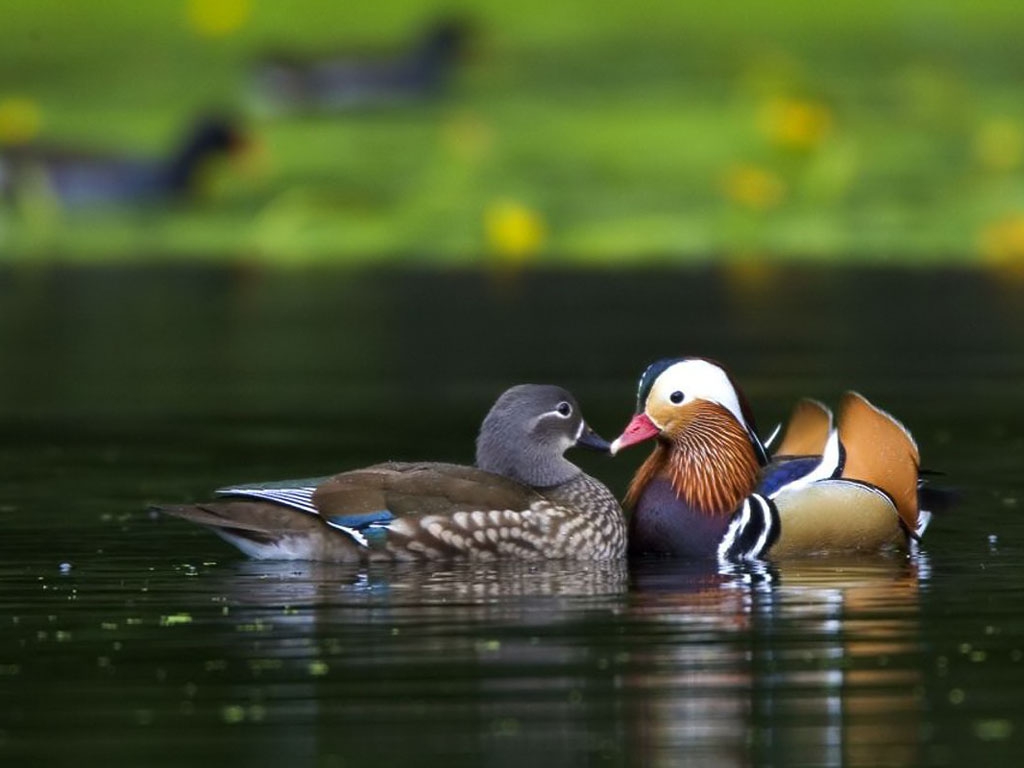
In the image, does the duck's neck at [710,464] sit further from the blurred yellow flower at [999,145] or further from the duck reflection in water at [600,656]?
the blurred yellow flower at [999,145]

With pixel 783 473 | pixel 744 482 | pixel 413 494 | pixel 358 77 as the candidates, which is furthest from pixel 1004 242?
pixel 413 494

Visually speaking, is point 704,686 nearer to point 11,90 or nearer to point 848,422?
point 848,422

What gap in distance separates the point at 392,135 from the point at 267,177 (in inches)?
121

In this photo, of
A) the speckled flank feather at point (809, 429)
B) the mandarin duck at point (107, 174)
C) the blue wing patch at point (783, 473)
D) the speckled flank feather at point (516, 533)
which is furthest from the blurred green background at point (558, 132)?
the speckled flank feather at point (516, 533)

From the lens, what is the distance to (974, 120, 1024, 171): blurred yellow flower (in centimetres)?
4562

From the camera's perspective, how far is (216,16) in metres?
53.9

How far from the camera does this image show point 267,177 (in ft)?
147

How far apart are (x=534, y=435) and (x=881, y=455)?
1680mm

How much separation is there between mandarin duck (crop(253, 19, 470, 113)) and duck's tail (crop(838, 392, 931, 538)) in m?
34.6

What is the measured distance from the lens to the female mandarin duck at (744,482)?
1402 centimetres

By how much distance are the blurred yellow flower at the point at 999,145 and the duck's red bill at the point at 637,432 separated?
3161 cm

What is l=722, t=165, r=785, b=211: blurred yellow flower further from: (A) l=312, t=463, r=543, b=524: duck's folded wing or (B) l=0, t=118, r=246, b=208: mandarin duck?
(A) l=312, t=463, r=543, b=524: duck's folded wing

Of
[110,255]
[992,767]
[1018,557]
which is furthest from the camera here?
[110,255]

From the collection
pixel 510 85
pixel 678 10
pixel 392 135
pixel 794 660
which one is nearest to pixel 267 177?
pixel 392 135
